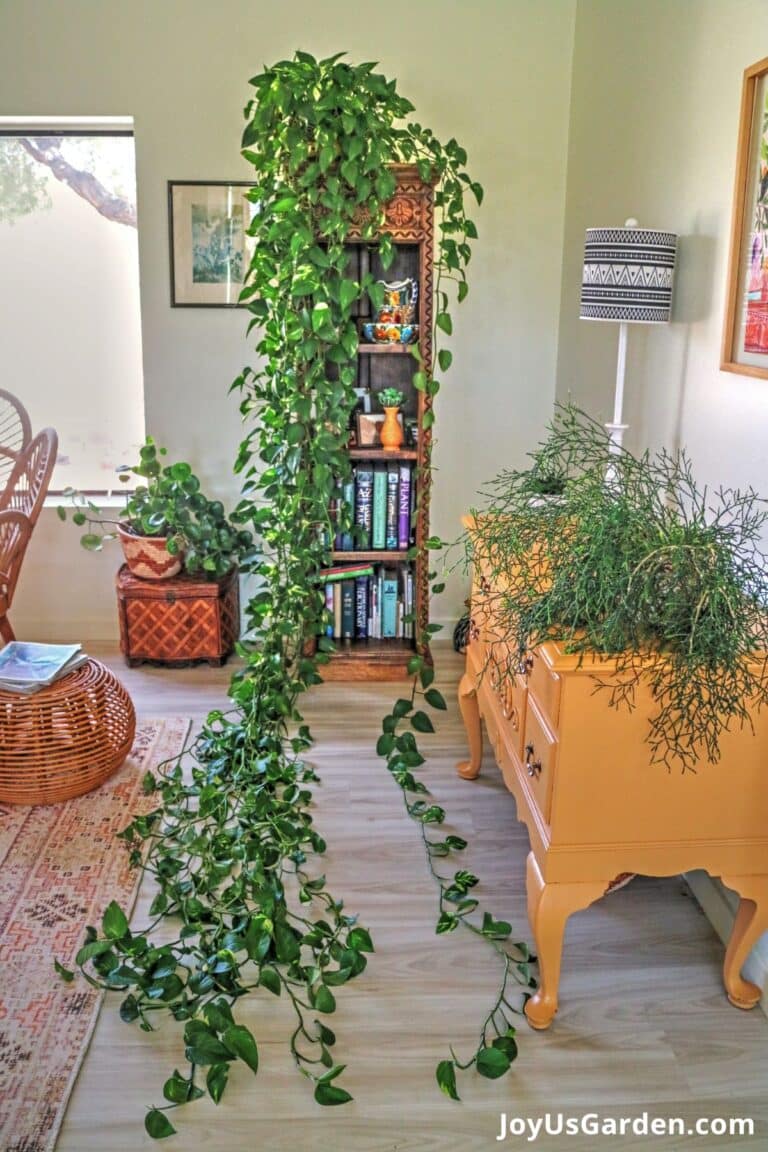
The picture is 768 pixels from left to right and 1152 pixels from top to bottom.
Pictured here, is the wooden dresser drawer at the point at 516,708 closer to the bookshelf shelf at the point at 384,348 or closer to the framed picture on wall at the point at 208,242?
the bookshelf shelf at the point at 384,348

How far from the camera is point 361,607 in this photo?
3611 mm

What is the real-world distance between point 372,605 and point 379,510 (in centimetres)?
36

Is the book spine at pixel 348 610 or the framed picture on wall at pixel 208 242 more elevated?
the framed picture on wall at pixel 208 242

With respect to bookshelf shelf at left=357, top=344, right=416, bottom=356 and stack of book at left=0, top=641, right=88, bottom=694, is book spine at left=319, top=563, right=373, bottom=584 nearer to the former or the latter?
bookshelf shelf at left=357, top=344, right=416, bottom=356

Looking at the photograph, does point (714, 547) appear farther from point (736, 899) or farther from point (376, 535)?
point (376, 535)

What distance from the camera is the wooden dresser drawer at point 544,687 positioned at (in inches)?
67.7

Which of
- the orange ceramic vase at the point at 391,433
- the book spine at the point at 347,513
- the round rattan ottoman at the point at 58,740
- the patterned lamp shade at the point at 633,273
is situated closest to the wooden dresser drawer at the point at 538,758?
the patterned lamp shade at the point at 633,273

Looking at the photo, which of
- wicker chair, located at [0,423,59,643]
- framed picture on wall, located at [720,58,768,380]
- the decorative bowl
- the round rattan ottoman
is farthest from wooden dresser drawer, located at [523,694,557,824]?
wicker chair, located at [0,423,59,643]

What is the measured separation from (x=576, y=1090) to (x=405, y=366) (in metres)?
2.47

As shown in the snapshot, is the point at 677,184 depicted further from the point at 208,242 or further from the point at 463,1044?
the point at 463,1044

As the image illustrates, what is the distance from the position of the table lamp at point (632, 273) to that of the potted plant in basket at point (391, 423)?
1015 millimetres

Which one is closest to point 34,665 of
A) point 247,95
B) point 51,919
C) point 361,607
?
point 51,919

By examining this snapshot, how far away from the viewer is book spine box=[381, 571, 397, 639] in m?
→ 3.58

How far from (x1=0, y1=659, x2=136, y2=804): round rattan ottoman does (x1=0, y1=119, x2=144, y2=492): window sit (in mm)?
1472
